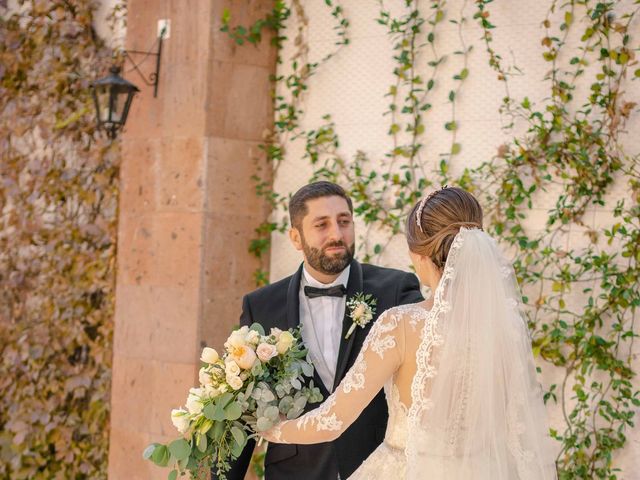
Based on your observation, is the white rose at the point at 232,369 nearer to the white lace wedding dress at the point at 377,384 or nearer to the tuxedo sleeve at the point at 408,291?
the white lace wedding dress at the point at 377,384

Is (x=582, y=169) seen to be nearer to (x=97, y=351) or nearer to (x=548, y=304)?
(x=548, y=304)

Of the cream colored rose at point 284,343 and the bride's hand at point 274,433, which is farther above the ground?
the cream colored rose at point 284,343

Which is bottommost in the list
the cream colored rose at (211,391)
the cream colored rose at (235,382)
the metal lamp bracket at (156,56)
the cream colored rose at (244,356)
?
the cream colored rose at (211,391)

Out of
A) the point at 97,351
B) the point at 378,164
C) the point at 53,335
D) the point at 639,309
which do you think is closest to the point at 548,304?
the point at 639,309

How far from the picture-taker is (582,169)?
13.1 feet

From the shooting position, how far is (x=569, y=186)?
13.3 ft

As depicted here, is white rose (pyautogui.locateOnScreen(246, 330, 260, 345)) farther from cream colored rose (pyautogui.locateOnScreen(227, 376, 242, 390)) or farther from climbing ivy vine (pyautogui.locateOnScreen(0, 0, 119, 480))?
climbing ivy vine (pyautogui.locateOnScreen(0, 0, 119, 480))

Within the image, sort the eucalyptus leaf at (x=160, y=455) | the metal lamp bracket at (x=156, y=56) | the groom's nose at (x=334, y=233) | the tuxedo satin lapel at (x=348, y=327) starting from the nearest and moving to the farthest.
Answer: the eucalyptus leaf at (x=160, y=455) → the tuxedo satin lapel at (x=348, y=327) → the groom's nose at (x=334, y=233) → the metal lamp bracket at (x=156, y=56)

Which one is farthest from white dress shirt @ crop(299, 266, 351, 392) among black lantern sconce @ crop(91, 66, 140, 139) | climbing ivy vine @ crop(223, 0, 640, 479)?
black lantern sconce @ crop(91, 66, 140, 139)

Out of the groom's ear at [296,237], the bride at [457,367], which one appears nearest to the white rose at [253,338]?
the bride at [457,367]

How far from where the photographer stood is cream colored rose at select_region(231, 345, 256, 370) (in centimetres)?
264

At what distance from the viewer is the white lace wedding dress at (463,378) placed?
7.91 feet

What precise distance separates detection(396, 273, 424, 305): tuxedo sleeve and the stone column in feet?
5.88

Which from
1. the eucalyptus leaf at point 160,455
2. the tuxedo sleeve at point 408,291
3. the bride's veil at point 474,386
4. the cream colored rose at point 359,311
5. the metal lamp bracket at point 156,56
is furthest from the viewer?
the metal lamp bracket at point 156,56
